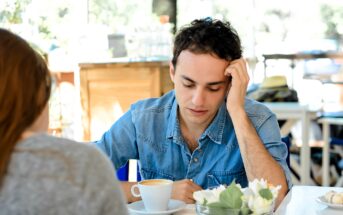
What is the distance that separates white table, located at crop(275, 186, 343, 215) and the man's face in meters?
0.35

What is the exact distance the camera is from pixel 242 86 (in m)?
1.88

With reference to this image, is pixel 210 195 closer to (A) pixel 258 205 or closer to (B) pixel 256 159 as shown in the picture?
(A) pixel 258 205

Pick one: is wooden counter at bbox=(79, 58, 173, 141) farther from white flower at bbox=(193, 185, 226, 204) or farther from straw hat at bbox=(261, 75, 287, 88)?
white flower at bbox=(193, 185, 226, 204)

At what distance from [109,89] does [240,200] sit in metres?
3.40

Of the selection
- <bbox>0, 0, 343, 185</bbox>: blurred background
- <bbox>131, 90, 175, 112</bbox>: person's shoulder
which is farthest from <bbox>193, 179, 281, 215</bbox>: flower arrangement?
<bbox>0, 0, 343, 185</bbox>: blurred background

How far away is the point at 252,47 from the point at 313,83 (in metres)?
0.61

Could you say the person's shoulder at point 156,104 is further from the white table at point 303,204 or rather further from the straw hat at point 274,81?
the straw hat at point 274,81

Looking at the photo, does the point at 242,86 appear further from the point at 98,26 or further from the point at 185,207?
the point at 98,26

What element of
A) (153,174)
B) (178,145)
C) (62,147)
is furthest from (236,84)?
(62,147)

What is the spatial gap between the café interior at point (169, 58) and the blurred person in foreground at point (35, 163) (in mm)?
3719

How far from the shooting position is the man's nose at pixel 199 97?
5.84 ft

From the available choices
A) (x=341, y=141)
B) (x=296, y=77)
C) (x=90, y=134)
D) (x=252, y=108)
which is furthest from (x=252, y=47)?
(x=252, y=108)

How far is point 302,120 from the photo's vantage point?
4.50 m

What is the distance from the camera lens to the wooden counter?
461 centimetres
